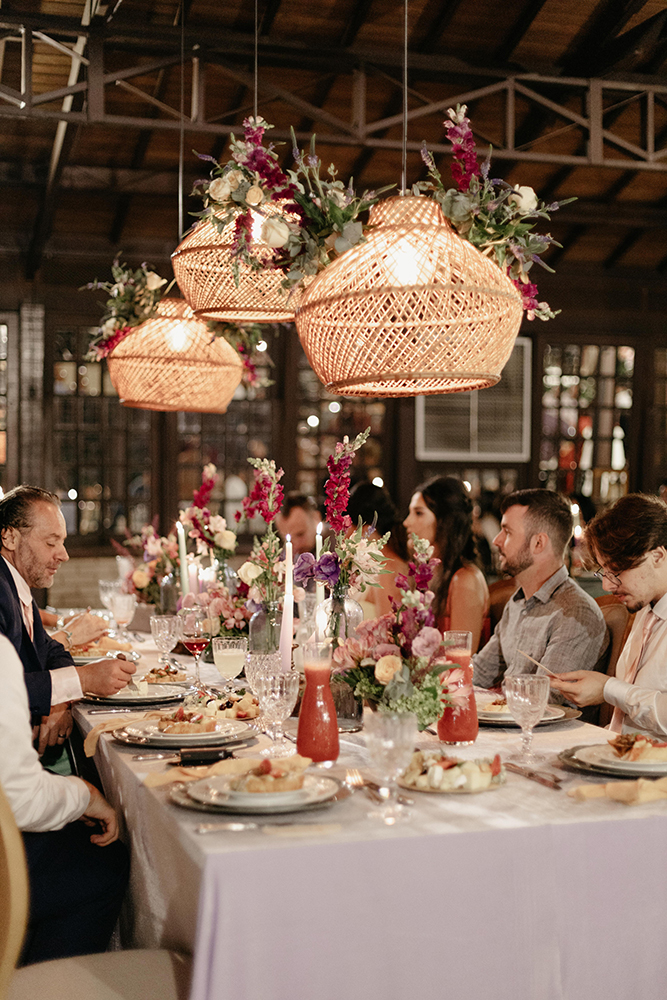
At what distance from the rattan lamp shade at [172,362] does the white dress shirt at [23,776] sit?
2.14 metres

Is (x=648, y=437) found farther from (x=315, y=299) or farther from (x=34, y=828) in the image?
(x=34, y=828)

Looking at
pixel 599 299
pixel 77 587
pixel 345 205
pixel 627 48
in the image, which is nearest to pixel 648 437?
pixel 599 299

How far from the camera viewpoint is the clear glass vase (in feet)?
9.04

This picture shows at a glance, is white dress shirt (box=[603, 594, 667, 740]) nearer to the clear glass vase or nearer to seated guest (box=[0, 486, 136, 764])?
the clear glass vase

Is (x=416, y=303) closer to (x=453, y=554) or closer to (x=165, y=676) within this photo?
(x=165, y=676)

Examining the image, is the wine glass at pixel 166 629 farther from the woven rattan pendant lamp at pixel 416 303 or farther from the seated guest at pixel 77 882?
the woven rattan pendant lamp at pixel 416 303

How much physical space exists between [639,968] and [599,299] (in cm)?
805

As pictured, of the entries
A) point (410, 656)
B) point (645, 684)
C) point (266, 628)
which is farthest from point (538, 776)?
point (266, 628)

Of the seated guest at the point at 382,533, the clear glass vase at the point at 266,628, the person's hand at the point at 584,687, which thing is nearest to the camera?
the person's hand at the point at 584,687

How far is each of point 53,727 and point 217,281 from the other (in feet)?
4.65

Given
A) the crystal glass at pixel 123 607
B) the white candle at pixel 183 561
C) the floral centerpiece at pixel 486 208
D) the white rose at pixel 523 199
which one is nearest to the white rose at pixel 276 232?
the floral centerpiece at pixel 486 208

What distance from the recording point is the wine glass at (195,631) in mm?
2811

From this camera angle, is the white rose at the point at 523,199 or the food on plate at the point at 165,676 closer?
the white rose at the point at 523,199

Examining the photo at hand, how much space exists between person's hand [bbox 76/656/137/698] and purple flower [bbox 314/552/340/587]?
53 centimetres
